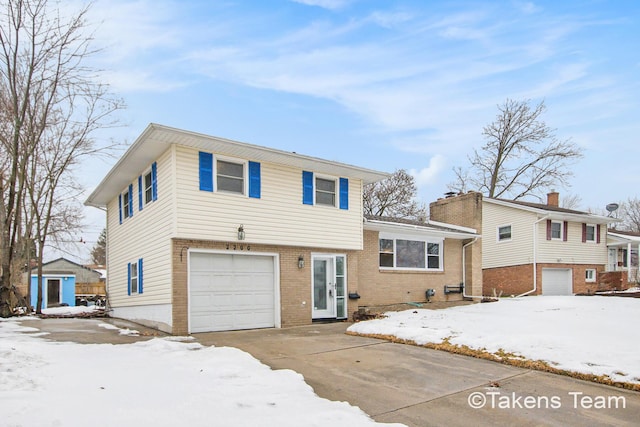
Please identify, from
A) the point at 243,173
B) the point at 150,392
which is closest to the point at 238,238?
the point at 243,173

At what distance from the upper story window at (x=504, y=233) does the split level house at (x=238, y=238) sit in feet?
33.4

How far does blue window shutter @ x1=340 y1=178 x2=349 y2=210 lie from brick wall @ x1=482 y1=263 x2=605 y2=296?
42.8 ft

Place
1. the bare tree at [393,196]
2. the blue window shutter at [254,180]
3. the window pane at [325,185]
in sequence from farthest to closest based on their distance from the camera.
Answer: the bare tree at [393,196], the window pane at [325,185], the blue window shutter at [254,180]

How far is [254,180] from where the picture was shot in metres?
11.7

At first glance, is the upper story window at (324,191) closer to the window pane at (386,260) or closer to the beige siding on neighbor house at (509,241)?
the window pane at (386,260)

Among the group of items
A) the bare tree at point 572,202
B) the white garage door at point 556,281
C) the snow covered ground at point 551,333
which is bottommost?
the white garage door at point 556,281

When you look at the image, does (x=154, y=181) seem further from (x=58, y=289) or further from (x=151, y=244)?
(x=58, y=289)

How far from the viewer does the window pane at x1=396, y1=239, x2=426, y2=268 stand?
52.7ft

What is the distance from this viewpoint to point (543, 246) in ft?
72.2

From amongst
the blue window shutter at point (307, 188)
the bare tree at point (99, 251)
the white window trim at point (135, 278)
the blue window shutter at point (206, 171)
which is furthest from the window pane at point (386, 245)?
the bare tree at point (99, 251)

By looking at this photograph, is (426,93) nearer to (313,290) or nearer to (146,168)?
(313,290)

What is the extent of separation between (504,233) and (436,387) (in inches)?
782

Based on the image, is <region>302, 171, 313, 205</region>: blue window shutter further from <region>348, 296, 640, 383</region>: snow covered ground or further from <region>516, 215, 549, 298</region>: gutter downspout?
<region>516, 215, 549, 298</region>: gutter downspout

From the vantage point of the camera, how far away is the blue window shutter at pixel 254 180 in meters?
11.6
